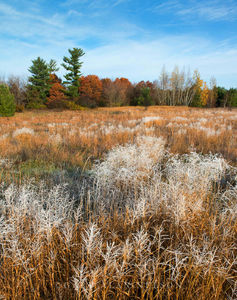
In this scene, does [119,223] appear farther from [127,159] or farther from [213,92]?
[213,92]

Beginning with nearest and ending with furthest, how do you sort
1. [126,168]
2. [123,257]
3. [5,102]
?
[123,257] < [126,168] < [5,102]

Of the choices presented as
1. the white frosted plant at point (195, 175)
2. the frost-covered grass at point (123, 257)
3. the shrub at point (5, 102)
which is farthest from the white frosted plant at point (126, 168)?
the shrub at point (5, 102)

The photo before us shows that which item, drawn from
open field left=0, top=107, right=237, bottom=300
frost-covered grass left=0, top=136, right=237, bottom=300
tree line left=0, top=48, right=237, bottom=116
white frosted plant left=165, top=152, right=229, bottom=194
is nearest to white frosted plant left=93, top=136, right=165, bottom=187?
open field left=0, top=107, right=237, bottom=300

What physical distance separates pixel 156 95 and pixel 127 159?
46.0 metres

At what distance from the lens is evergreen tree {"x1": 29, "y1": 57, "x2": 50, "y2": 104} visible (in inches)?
1303

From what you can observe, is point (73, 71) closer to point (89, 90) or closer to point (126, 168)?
point (89, 90)

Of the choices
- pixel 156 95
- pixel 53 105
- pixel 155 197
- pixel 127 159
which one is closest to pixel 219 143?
pixel 127 159

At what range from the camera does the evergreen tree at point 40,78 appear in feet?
109

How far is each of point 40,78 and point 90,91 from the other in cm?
961

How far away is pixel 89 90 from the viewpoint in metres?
37.6

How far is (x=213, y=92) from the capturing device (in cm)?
4119

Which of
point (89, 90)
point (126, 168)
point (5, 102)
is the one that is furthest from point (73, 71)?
point (126, 168)

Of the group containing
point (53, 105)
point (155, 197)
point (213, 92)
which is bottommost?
point (155, 197)

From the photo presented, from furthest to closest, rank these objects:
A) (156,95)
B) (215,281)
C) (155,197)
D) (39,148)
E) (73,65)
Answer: (156,95) < (73,65) < (39,148) < (155,197) < (215,281)
